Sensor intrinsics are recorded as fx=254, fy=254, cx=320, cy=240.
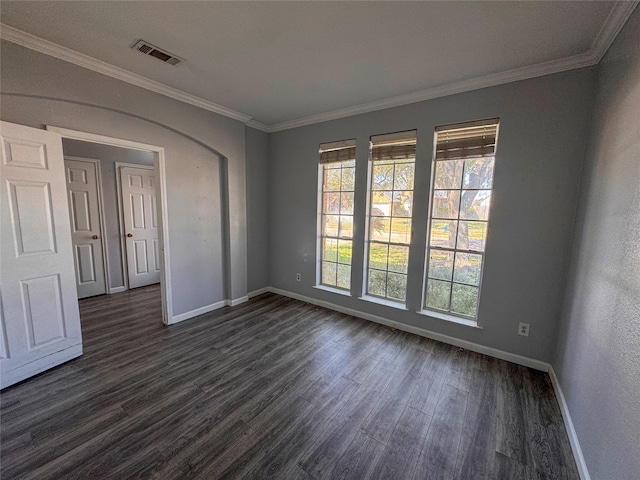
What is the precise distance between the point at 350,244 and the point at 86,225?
13.8 ft

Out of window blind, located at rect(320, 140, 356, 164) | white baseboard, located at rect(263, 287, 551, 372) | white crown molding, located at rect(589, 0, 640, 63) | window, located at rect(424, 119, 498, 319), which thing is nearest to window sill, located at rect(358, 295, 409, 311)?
white baseboard, located at rect(263, 287, 551, 372)

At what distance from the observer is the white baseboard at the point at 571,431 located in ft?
4.71

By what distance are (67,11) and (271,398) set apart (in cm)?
309

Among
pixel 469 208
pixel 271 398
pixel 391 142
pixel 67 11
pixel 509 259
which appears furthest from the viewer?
pixel 391 142

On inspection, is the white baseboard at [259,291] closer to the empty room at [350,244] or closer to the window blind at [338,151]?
the empty room at [350,244]

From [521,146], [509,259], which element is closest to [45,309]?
[509,259]

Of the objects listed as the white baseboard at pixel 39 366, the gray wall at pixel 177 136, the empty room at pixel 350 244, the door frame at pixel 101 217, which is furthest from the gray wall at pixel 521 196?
the door frame at pixel 101 217

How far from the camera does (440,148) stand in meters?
2.80

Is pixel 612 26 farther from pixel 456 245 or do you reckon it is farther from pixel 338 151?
pixel 338 151

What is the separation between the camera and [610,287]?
1.42m

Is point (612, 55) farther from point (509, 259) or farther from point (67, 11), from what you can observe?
point (67, 11)

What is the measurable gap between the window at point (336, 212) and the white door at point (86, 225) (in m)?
3.68

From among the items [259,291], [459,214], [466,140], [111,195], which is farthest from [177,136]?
[459,214]

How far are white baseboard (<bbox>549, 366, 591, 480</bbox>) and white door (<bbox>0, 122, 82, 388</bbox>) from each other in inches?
157
